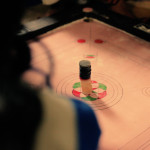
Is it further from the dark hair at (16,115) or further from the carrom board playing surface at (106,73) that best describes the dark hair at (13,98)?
the carrom board playing surface at (106,73)

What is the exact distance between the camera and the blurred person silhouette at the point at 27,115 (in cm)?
43

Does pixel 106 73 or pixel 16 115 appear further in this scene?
pixel 106 73

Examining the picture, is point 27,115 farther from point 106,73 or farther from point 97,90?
point 106,73

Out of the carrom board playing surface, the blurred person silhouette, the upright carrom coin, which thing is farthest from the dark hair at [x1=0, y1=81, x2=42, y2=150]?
the upright carrom coin

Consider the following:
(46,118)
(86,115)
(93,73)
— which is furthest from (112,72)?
(46,118)

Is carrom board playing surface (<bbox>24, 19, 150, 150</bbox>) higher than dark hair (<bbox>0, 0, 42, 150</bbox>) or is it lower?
lower

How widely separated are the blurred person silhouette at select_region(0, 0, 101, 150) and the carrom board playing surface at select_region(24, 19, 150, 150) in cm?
8

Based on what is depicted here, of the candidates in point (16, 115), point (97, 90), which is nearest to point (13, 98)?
point (16, 115)

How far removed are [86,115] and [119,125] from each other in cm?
17

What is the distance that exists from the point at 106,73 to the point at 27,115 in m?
0.92

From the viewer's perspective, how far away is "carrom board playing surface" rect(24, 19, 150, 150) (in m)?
1.08

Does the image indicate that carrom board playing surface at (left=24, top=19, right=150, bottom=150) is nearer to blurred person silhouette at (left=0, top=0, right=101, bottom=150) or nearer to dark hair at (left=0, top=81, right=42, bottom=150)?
blurred person silhouette at (left=0, top=0, right=101, bottom=150)

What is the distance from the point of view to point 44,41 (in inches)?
73.1

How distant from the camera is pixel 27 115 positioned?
0.61m
